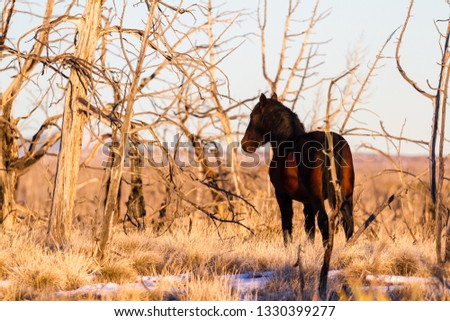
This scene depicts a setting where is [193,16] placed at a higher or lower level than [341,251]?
higher

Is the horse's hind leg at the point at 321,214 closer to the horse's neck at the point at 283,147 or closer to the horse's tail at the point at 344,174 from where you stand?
the horse's tail at the point at 344,174

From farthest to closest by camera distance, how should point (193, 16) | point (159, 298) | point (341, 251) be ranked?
point (193, 16) < point (341, 251) < point (159, 298)

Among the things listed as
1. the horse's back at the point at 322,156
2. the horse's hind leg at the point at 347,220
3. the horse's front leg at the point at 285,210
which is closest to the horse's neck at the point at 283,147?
the horse's back at the point at 322,156

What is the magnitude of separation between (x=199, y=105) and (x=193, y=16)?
333 cm

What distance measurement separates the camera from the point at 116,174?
24.7 feet

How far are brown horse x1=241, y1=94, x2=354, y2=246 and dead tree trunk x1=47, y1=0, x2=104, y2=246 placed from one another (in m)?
2.30

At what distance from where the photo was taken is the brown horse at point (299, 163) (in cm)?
909

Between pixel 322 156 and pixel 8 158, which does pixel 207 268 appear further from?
pixel 8 158

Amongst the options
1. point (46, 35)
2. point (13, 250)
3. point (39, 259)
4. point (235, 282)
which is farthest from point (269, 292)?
point (46, 35)

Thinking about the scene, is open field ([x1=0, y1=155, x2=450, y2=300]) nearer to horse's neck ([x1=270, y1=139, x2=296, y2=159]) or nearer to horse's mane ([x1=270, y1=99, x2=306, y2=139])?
horse's neck ([x1=270, y1=139, x2=296, y2=159])

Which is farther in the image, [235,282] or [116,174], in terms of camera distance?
[116,174]

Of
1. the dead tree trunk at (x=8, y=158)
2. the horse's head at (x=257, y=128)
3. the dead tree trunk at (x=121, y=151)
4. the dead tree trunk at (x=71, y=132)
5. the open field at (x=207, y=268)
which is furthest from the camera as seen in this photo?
the dead tree trunk at (x=8, y=158)

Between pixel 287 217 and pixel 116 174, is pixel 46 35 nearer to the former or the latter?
pixel 116 174

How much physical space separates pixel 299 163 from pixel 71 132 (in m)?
2.89
